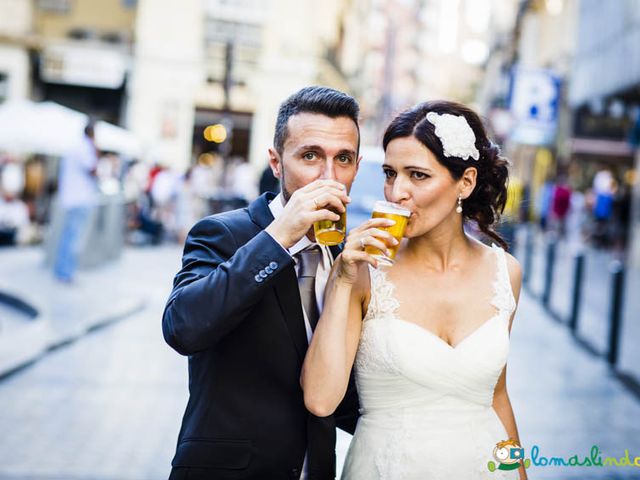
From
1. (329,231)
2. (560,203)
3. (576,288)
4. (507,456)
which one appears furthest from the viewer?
(560,203)

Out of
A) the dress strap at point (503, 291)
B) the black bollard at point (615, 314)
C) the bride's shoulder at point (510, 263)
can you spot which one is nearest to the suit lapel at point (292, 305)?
the dress strap at point (503, 291)

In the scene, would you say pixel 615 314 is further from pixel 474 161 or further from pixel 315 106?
pixel 315 106

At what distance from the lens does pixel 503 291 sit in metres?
2.89

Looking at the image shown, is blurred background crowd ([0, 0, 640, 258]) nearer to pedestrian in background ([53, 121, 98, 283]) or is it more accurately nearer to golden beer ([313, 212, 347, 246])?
pedestrian in background ([53, 121, 98, 283])

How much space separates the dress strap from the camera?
2854 mm

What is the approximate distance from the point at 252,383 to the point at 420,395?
57 cm

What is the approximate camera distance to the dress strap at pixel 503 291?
9.36ft

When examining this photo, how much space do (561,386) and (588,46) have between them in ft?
62.6

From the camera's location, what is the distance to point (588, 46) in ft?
81.5

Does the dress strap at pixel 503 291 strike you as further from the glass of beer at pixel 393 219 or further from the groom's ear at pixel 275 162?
the groom's ear at pixel 275 162

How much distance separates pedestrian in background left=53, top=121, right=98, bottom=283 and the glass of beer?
10.5m

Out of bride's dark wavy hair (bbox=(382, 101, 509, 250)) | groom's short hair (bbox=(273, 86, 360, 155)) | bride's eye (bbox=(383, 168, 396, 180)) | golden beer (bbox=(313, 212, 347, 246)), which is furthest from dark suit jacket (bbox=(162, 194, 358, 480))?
bride's dark wavy hair (bbox=(382, 101, 509, 250))

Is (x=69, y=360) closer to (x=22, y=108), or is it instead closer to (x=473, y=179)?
(x=473, y=179)

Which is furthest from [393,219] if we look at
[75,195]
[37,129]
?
[37,129]
